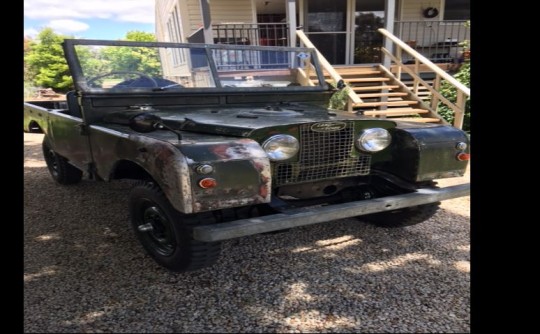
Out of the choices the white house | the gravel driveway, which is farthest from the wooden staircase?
the gravel driveway

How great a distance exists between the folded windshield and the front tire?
111 centimetres

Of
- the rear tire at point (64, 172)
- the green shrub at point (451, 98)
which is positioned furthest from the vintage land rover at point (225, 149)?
the green shrub at point (451, 98)

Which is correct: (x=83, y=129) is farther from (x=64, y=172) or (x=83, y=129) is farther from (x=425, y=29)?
(x=425, y=29)

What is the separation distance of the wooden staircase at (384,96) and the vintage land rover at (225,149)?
4.04 m

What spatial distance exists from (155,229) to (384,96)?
22.6 ft

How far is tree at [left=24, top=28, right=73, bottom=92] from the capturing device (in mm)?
16922

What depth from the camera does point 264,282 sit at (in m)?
2.71

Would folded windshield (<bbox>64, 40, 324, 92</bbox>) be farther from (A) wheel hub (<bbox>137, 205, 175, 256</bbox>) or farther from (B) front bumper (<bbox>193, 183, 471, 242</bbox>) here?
(B) front bumper (<bbox>193, 183, 471, 242</bbox>)

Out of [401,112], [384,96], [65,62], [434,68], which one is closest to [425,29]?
[434,68]
